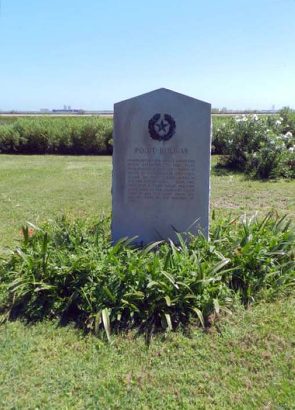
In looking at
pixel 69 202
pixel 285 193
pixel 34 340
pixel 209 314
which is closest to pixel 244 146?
pixel 285 193

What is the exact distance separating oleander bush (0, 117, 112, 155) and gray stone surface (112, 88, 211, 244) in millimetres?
11228

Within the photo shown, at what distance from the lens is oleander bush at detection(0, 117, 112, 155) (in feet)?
49.9

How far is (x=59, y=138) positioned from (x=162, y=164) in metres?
12.2

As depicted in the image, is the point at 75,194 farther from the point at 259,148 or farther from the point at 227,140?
the point at 259,148

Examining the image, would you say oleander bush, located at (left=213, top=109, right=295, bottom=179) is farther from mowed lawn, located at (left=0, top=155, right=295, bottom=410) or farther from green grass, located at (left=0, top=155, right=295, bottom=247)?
mowed lawn, located at (left=0, top=155, right=295, bottom=410)

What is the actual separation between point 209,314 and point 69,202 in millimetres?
4485

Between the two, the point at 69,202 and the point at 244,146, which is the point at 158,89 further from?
the point at 244,146

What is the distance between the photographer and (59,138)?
15320 mm

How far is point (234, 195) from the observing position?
7406mm

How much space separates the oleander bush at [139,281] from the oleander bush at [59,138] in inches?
469

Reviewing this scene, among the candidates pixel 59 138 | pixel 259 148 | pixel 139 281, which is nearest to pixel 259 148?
pixel 259 148

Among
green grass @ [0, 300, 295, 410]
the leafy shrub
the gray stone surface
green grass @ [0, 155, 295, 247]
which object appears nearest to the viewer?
green grass @ [0, 300, 295, 410]

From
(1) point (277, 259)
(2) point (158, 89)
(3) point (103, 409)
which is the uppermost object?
(2) point (158, 89)

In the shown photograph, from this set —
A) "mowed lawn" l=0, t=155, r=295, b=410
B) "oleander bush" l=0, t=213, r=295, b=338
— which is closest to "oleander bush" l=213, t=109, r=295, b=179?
"oleander bush" l=0, t=213, r=295, b=338
